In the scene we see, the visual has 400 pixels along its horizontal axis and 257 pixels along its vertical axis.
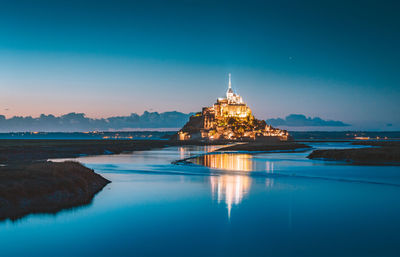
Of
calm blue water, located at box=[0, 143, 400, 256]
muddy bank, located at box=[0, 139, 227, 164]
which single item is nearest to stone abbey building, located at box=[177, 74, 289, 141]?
muddy bank, located at box=[0, 139, 227, 164]

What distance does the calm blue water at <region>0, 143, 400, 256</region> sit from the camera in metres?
10.2

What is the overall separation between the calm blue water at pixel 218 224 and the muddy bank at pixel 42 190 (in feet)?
2.33

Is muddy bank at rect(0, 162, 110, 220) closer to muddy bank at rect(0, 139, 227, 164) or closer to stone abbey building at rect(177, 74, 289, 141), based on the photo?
muddy bank at rect(0, 139, 227, 164)

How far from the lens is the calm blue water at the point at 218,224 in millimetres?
10156

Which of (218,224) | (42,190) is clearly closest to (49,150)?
(42,190)

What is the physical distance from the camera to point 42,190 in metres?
15.0

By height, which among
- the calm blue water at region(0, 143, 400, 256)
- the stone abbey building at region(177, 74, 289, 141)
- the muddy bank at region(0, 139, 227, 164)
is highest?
the stone abbey building at region(177, 74, 289, 141)

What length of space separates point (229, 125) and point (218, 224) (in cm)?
15353

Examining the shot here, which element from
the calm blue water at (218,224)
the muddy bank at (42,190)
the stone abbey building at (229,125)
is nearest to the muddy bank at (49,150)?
the muddy bank at (42,190)

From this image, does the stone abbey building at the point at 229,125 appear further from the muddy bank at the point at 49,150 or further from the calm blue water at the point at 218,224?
the calm blue water at the point at 218,224

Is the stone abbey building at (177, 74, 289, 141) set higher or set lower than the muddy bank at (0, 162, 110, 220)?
higher

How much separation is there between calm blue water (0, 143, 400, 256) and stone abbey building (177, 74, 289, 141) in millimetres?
135827

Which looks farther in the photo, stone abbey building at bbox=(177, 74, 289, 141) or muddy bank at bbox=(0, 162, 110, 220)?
stone abbey building at bbox=(177, 74, 289, 141)

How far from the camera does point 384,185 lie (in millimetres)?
22359
